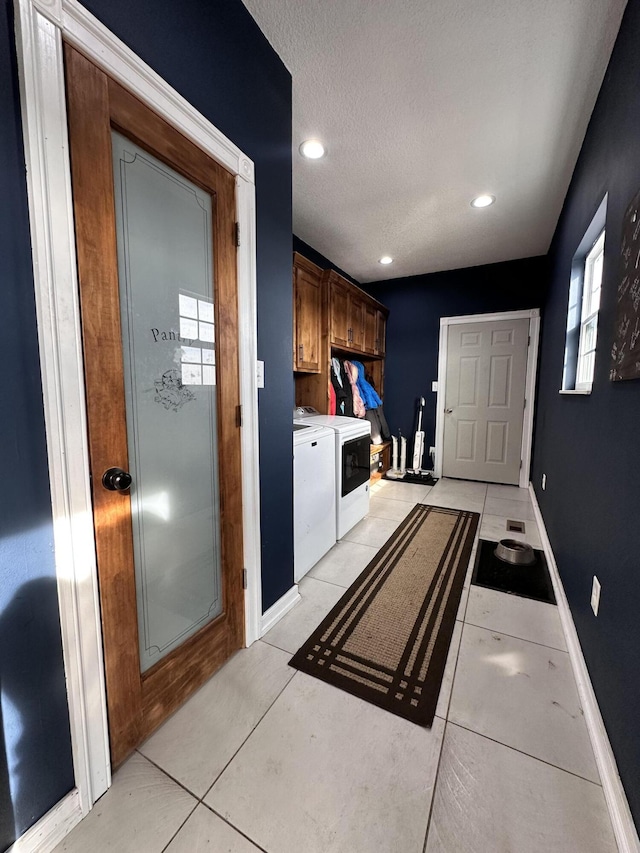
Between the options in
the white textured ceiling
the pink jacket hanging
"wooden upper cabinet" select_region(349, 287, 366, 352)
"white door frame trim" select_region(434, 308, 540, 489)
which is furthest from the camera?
the pink jacket hanging

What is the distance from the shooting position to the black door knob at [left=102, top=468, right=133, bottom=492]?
1.00 m

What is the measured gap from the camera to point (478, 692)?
1.39 metres

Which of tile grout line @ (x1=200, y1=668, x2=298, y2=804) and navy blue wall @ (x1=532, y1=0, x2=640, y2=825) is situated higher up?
navy blue wall @ (x1=532, y1=0, x2=640, y2=825)

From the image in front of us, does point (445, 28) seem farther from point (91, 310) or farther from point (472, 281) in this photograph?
point (472, 281)

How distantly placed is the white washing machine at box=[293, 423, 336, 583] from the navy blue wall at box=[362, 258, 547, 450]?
264 centimetres

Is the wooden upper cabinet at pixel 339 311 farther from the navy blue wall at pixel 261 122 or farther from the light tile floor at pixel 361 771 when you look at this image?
the light tile floor at pixel 361 771

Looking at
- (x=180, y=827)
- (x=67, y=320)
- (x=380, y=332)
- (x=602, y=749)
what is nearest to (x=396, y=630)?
(x=602, y=749)

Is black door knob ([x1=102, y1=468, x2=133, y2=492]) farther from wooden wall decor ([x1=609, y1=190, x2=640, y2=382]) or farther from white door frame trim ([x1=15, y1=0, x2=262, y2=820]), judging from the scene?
wooden wall decor ([x1=609, y1=190, x2=640, y2=382])

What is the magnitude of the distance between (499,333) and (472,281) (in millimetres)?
748

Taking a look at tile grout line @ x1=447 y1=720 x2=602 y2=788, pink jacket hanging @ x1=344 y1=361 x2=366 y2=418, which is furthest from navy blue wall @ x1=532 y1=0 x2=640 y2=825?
pink jacket hanging @ x1=344 y1=361 x2=366 y2=418

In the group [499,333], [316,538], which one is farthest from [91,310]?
[499,333]

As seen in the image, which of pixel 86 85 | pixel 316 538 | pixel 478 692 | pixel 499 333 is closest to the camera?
pixel 86 85

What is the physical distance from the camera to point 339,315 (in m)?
3.59

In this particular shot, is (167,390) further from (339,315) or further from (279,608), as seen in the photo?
(339,315)
